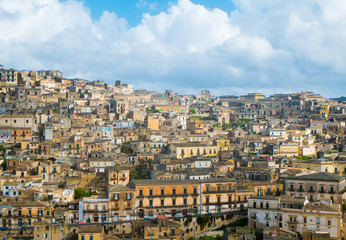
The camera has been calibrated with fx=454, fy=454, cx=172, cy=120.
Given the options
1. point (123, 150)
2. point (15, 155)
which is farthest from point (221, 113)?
point (15, 155)

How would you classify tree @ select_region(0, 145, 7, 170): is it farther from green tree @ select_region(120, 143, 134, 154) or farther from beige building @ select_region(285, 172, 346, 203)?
beige building @ select_region(285, 172, 346, 203)

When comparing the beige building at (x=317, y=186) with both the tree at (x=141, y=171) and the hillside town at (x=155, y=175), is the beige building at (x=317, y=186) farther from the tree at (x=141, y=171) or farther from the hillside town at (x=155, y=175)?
the tree at (x=141, y=171)

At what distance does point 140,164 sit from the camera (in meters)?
66.9

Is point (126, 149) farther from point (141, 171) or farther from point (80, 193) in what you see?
point (80, 193)

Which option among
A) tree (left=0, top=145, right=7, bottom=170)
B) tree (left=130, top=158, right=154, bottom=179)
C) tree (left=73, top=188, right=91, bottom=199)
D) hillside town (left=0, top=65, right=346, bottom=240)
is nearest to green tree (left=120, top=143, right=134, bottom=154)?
hillside town (left=0, top=65, right=346, bottom=240)

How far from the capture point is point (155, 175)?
6069 centimetres

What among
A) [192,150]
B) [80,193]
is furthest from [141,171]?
[192,150]

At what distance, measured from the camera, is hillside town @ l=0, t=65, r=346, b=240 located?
49.0m

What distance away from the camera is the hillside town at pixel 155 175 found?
4903 centimetres

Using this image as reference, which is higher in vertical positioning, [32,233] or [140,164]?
[140,164]

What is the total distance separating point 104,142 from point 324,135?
43.2 meters

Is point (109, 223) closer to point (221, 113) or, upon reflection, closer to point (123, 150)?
point (123, 150)

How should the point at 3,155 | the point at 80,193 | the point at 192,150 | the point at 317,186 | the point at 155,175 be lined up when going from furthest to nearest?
the point at 192,150, the point at 3,155, the point at 155,175, the point at 317,186, the point at 80,193

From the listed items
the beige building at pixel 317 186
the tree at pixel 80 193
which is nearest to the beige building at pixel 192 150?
the beige building at pixel 317 186
